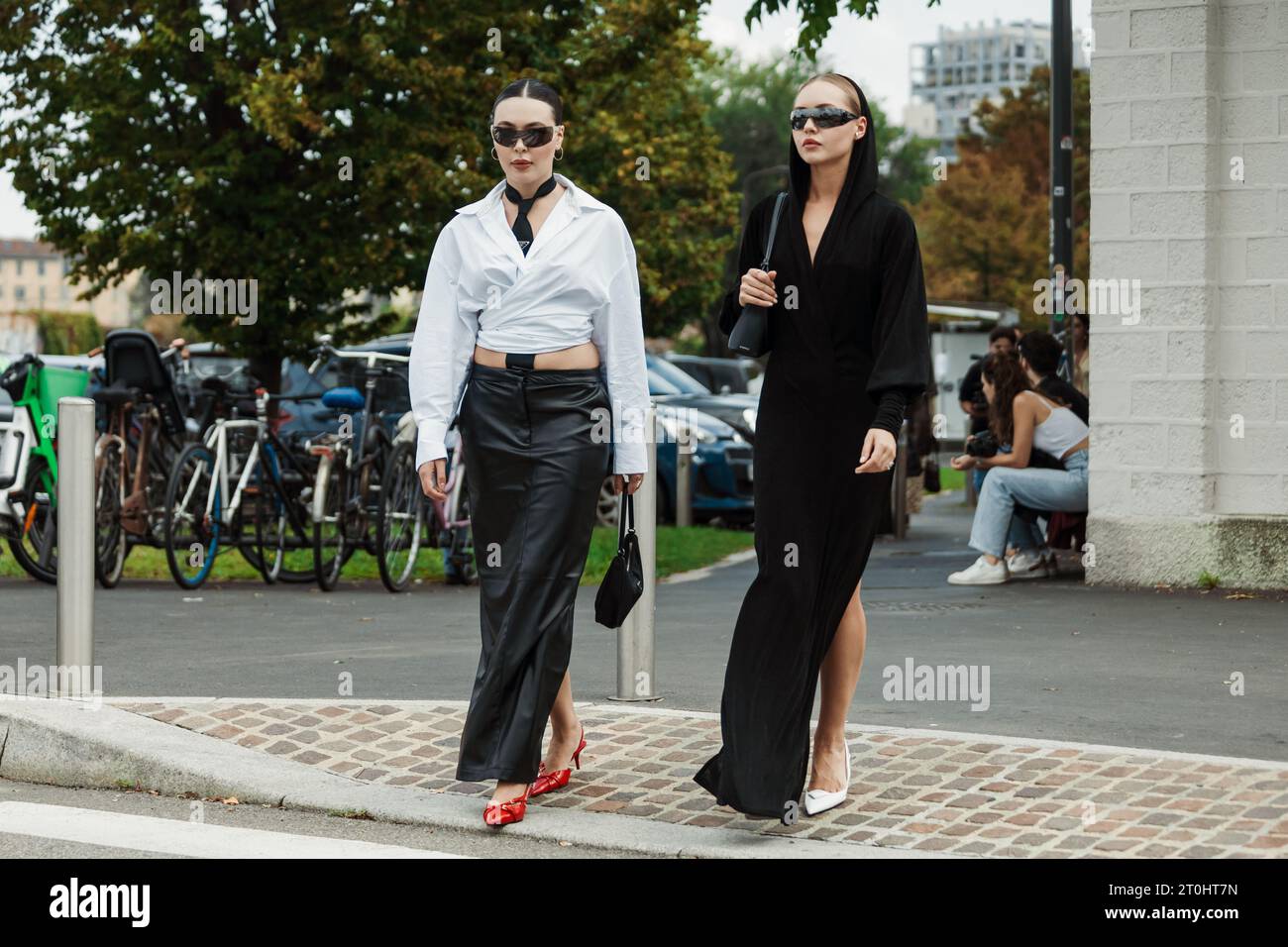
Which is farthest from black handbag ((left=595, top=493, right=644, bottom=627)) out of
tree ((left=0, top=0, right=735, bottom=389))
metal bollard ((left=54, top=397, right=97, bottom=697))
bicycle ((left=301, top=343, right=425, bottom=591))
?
tree ((left=0, top=0, right=735, bottom=389))

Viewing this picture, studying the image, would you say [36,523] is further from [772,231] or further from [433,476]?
[772,231]

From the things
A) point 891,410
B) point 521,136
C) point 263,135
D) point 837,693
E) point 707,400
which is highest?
point 263,135

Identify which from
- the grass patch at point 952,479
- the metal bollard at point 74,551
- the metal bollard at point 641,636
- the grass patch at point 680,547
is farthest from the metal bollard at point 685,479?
the metal bollard at point 74,551

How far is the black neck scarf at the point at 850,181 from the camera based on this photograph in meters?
5.24

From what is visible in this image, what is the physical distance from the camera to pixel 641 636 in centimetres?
712

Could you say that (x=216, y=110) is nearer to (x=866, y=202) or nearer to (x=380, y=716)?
(x=380, y=716)

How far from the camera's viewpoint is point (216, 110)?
55.9 feet

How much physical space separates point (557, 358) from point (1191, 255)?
20.2 feet

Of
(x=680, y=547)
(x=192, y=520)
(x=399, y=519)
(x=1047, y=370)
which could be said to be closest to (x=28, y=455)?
(x=192, y=520)

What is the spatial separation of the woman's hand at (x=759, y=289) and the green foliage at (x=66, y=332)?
83.5 metres

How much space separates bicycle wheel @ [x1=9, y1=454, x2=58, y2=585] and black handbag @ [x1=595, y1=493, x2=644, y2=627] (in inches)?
245

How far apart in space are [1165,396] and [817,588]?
6036 millimetres

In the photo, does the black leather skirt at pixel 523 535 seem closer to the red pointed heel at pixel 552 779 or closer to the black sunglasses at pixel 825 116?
the red pointed heel at pixel 552 779
